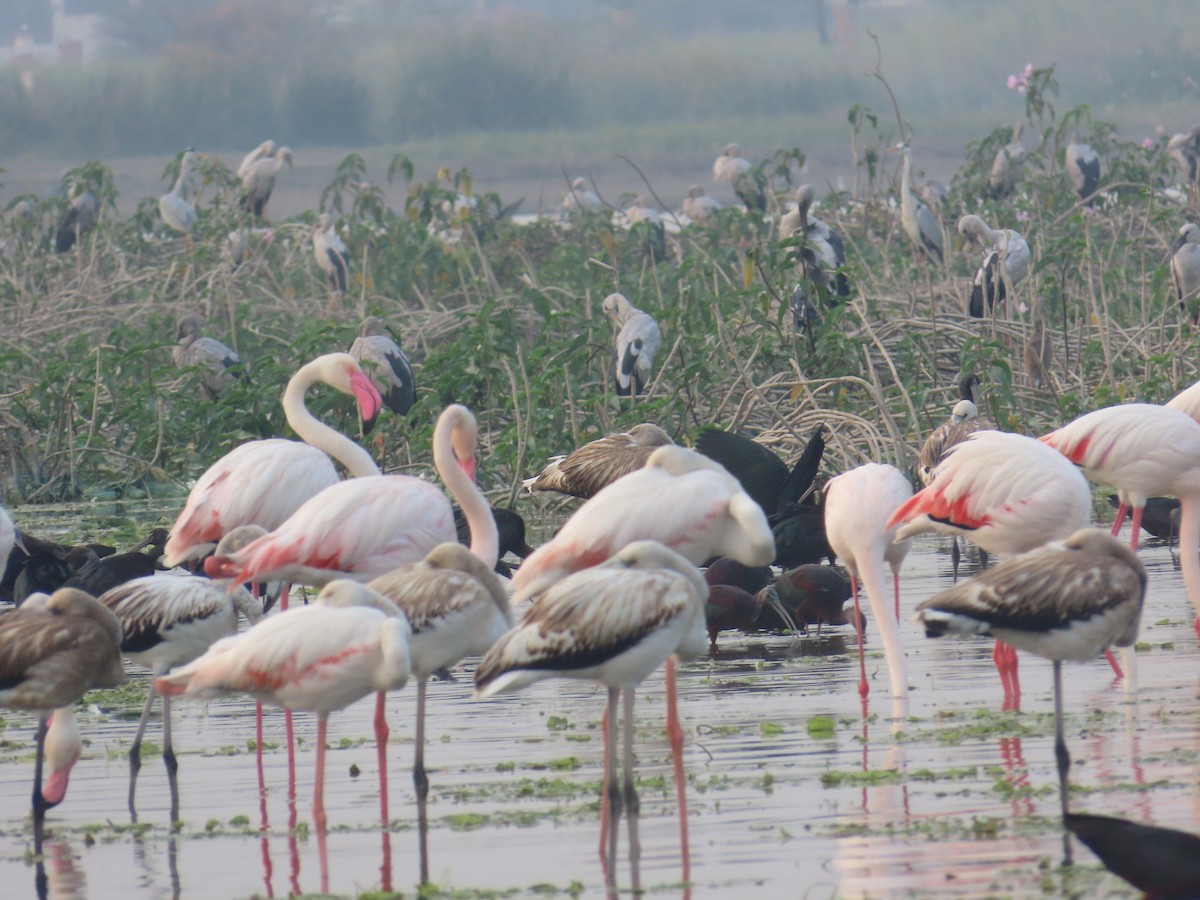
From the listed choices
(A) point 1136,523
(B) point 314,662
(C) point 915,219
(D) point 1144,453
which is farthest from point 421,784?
(C) point 915,219

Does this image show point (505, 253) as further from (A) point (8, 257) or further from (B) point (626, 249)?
(A) point (8, 257)

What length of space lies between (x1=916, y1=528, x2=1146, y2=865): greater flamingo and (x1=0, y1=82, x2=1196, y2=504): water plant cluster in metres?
5.48

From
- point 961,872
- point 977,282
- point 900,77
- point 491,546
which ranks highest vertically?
point 900,77

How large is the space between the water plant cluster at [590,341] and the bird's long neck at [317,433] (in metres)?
2.72

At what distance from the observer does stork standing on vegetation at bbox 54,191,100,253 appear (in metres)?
25.2

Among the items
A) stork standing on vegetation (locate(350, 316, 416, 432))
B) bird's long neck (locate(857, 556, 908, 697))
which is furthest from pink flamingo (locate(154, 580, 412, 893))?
stork standing on vegetation (locate(350, 316, 416, 432))

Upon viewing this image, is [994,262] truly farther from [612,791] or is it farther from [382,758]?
[612,791]

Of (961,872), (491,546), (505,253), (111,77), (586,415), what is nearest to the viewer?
(961,872)

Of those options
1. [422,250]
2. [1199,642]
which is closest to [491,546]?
[1199,642]

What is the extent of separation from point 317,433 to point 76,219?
1796 centimetres

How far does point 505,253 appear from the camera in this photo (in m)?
23.0

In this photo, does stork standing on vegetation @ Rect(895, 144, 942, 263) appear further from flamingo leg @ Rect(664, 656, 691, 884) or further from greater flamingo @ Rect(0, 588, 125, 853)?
greater flamingo @ Rect(0, 588, 125, 853)

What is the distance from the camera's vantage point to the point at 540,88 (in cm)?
4994

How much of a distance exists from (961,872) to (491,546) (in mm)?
3129
